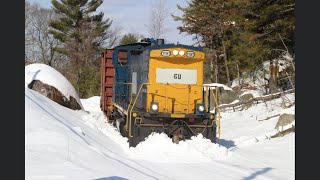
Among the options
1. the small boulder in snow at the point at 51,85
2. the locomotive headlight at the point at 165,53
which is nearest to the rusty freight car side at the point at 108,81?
the small boulder in snow at the point at 51,85

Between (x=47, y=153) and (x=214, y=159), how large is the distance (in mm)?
4419

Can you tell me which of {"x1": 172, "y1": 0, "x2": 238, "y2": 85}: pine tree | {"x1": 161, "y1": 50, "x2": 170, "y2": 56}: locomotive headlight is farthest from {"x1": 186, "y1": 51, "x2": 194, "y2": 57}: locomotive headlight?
{"x1": 172, "y1": 0, "x2": 238, "y2": 85}: pine tree

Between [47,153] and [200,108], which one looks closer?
[47,153]

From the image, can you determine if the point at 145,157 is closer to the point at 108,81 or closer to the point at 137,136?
the point at 137,136

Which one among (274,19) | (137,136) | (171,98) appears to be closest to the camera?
(137,136)

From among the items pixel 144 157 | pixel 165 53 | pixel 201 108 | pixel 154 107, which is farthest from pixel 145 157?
pixel 165 53

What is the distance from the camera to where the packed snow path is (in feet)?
25.5

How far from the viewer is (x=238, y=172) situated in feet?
29.8

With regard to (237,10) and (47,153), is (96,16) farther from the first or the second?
(47,153)

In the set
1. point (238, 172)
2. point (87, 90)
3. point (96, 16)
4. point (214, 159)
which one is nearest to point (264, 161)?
point (214, 159)

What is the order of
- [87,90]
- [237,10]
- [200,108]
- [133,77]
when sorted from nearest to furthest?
[200,108], [133,77], [237,10], [87,90]

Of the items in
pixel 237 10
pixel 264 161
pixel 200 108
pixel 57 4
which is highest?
pixel 57 4

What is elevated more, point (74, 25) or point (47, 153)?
point (74, 25)

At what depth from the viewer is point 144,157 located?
10.6 metres
